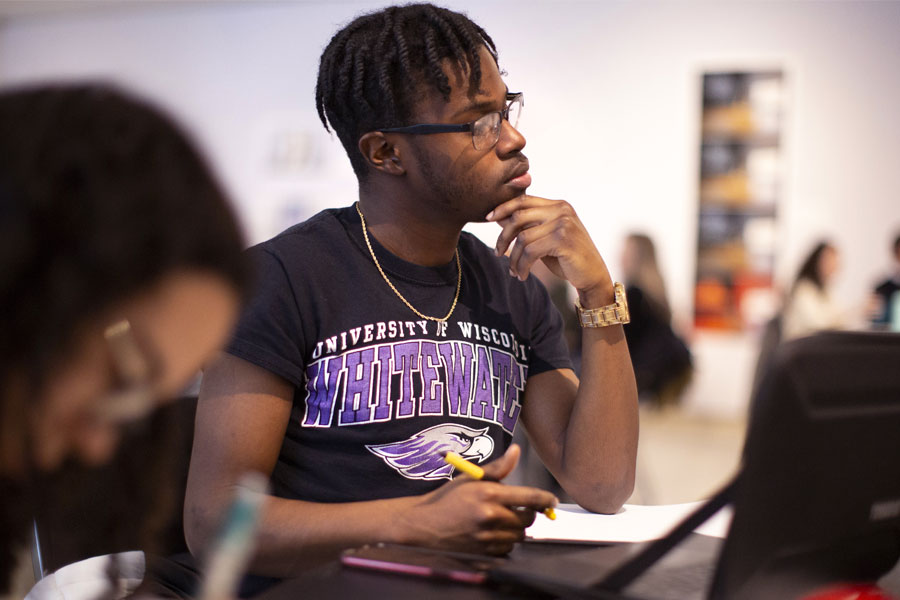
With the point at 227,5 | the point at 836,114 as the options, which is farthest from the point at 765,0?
the point at 227,5

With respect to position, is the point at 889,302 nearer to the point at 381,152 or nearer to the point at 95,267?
the point at 381,152

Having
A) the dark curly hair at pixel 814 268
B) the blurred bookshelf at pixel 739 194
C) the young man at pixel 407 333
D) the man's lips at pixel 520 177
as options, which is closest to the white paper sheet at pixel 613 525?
the young man at pixel 407 333

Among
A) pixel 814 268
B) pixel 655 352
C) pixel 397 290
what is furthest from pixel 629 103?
pixel 397 290

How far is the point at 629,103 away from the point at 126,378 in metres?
5.81

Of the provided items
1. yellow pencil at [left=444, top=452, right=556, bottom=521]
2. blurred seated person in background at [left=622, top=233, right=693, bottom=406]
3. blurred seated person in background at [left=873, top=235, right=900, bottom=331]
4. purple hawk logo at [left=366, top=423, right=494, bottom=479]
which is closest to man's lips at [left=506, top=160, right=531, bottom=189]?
purple hawk logo at [left=366, top=423, right=494, bottom=479]

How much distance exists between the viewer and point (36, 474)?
60 centimetres

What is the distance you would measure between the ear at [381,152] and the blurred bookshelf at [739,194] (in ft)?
16.3

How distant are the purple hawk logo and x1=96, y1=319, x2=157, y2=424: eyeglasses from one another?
0.62 m

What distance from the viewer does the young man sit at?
42.7 inches

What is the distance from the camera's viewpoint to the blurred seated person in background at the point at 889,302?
14.0 feet

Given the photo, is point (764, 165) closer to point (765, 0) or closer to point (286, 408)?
point (765, 0)

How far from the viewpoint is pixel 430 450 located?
1.20m

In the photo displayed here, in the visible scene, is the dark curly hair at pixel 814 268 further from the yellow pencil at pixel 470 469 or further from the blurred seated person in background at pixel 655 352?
the yellow pencil at pixel 470 469

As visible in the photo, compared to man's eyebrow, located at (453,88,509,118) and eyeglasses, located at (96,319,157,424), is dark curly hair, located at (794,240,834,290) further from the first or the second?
eyeglasses, located at (96,319,157,424)
